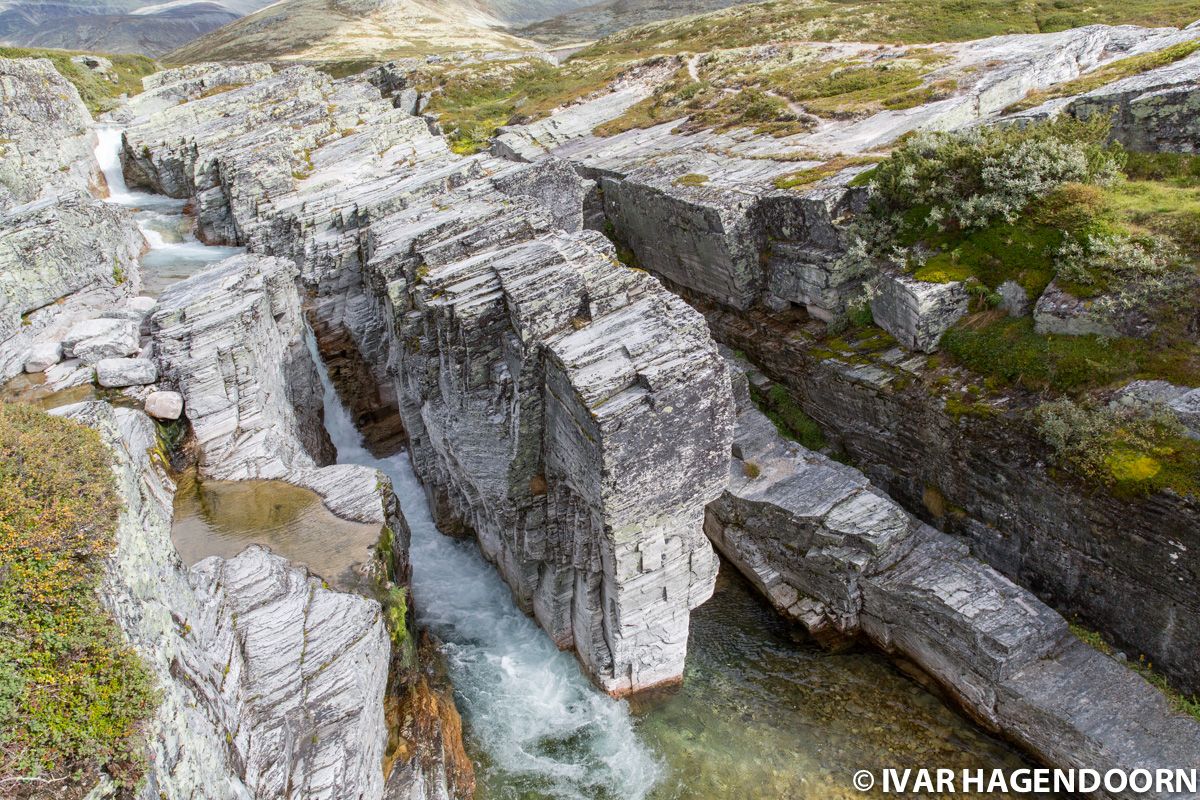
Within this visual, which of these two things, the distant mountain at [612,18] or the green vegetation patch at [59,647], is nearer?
the green vegetation patch at [59,647]

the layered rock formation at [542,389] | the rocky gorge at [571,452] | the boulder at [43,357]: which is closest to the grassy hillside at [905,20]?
the rocky gorge at [571,452]

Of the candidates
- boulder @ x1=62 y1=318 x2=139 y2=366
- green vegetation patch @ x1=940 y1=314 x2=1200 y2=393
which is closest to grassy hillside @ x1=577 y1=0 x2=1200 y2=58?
green vegetation patch @ x1=940 y1=314 x2=1200 y2=393

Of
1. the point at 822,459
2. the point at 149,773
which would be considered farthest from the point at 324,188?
the point at 149,773

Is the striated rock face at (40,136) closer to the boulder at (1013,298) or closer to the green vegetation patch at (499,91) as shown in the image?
the green vegetation patch at (499,91)

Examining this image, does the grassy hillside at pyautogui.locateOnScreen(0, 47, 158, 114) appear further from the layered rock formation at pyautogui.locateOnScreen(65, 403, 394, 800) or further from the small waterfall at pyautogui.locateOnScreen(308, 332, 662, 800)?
the layered rock formation at pyautogui.locateOnScreen(65, 403, 394, 800)

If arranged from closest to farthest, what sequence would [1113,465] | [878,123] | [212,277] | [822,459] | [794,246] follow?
[1113,465] → [822,459] → [212,277] → [794,246] → [878,123]

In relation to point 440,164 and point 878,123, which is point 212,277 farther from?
point 878,123

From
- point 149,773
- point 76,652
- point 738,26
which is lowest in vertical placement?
point 149,773
